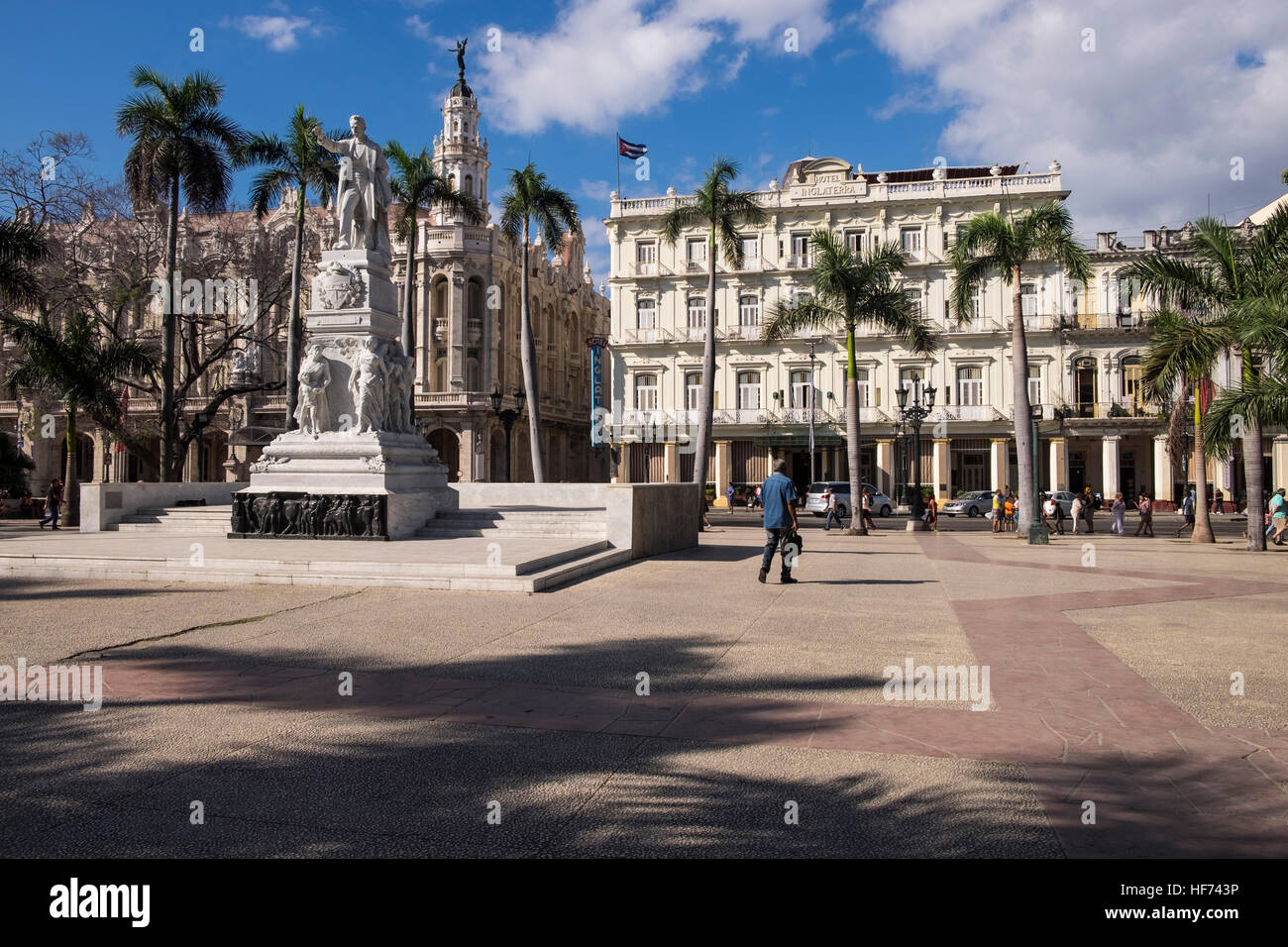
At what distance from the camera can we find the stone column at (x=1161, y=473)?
43416 millimetres

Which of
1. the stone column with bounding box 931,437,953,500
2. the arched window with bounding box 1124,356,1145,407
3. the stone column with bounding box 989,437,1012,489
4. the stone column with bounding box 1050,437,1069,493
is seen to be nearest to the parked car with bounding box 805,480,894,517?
the stone column with bounding box 931,437,953,500

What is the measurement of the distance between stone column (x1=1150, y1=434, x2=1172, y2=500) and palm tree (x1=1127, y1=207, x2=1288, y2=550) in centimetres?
2298

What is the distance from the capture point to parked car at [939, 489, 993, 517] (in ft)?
129

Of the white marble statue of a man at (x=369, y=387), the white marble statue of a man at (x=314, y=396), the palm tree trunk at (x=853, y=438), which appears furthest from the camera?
the palm tree trunk at (x=853, y=438)

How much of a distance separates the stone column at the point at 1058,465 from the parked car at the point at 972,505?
674cm

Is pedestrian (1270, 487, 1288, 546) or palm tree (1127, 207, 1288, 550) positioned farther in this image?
pedestrian (1270, 487, 1288, 546)

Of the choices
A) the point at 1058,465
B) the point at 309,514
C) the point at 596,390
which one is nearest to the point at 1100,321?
the point at 1058,465

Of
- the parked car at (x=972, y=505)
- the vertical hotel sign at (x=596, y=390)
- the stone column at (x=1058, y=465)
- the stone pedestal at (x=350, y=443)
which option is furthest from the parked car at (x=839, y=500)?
the stone pedestal at (x=350, y=443)

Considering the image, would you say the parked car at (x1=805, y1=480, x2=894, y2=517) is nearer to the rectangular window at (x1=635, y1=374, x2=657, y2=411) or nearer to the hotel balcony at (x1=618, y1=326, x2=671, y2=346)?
the rectangular window at (x1=635, y1=374, x2=657, y2=411)

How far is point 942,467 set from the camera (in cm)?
4519

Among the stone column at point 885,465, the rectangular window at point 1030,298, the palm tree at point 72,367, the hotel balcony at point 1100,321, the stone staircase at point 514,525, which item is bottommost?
the stone staircase at point 514,525

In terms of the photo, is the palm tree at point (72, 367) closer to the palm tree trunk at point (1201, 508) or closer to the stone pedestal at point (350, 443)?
the stone pedestal at point (350, 443)

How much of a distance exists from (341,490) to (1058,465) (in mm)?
38458

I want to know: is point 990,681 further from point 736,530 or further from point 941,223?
point 941,223
